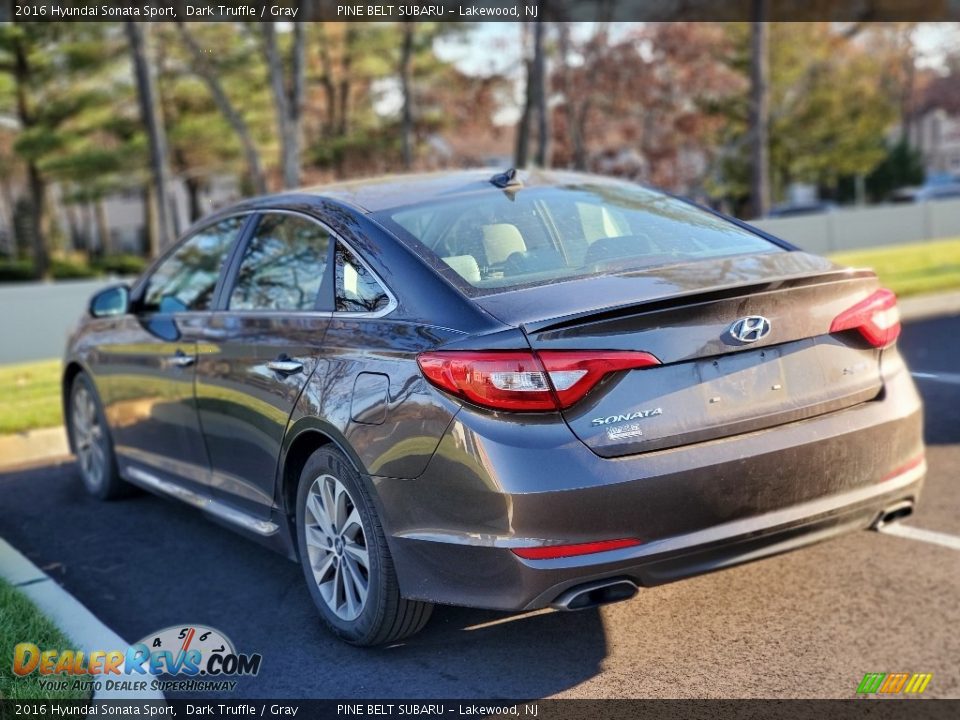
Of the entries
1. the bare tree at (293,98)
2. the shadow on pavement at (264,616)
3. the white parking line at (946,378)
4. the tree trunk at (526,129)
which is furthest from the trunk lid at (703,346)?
the tree trunk at (526,129)

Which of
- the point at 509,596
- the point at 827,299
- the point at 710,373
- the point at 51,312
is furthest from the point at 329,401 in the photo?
the point at 51,312

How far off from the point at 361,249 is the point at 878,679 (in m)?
2.36

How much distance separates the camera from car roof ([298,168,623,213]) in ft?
15.0

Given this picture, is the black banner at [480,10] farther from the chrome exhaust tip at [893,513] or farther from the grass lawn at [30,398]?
the chrome exhaust tip at [893,513]

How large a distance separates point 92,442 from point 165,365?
1529 mm

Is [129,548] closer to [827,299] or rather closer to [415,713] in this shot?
[415,713]

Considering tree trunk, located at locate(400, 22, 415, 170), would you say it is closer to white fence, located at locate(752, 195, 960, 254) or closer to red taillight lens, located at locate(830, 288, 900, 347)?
white fence, located at locate(752, 195, 960, 254)

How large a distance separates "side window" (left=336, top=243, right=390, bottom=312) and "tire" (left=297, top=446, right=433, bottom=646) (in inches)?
21.4

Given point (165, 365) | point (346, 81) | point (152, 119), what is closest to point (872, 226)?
point (152, 119)

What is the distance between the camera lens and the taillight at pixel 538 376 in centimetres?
340

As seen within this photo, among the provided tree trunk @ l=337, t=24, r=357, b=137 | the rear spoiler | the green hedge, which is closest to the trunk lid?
the rear spoiler

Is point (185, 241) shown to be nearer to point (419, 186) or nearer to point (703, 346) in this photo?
point (419, 186)

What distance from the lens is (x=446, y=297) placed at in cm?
373

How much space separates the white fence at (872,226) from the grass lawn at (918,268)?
120 inches
